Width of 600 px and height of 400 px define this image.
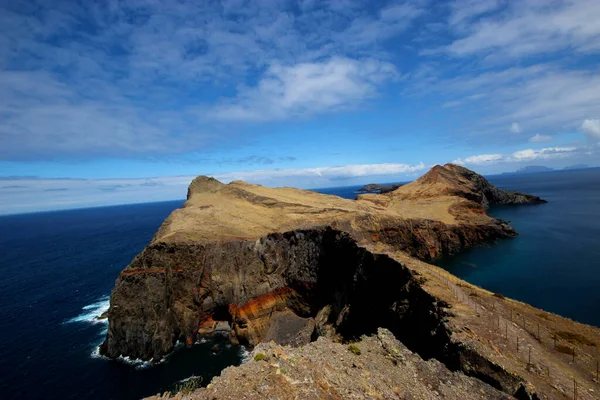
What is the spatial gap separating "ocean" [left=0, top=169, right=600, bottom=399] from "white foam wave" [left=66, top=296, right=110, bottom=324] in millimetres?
201

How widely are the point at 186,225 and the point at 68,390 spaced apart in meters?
29.3

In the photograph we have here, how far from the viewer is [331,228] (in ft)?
177

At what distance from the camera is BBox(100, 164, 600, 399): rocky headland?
18828 millimetres

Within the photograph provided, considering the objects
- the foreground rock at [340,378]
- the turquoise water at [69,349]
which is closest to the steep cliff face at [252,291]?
the turquoise water at [69,349]

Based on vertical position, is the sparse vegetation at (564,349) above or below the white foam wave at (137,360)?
above

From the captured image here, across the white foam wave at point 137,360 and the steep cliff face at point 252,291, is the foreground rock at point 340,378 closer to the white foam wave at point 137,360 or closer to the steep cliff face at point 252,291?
the steep cliff face at point 252,291

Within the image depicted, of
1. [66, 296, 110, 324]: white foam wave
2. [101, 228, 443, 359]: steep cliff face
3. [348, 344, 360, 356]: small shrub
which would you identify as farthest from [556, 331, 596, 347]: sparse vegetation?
[66, 296, 110, 324]: white foam wave

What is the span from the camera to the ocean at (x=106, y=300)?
39.3 metres

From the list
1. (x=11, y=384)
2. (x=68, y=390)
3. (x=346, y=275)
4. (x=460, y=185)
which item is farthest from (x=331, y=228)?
(x=460, y=185)

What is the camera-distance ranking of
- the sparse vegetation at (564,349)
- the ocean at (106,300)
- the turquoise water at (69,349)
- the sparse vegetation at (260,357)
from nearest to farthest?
the sparse vegetation at (260,357), the sparse vegetation at (564,349), the turquoise water at (69,349), the ocean at (106,300)

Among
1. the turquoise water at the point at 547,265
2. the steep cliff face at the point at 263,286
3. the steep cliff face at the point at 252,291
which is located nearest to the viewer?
the steep cliff face at the point at 263,286

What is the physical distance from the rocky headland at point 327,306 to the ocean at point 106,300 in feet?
14.4

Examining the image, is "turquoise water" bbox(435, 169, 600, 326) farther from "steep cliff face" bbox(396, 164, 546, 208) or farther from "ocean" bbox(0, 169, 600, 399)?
"steep cliff face" bbox(396, 164, 546, 208)

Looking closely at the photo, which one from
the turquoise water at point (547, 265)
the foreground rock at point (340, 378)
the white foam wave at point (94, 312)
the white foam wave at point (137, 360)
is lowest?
the white foam wave at point (137, 360)
